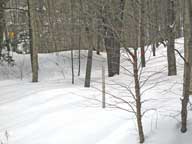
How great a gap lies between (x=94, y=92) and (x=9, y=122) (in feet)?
9.73

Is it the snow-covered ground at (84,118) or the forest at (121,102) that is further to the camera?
the snow-covered ground at (84,118)

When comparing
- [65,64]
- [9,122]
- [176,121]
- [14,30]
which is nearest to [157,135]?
[176,121]

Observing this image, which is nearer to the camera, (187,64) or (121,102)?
(187,64)

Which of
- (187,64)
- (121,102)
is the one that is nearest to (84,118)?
(121,102)

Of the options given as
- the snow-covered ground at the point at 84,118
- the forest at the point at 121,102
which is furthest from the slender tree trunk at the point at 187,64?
the snow-covered ground at the point at 84,118

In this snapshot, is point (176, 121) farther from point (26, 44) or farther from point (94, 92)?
point (26, 44)

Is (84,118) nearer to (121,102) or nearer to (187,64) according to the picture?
(121,102)

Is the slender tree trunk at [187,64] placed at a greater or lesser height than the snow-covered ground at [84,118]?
greater

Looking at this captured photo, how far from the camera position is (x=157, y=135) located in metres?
7.28

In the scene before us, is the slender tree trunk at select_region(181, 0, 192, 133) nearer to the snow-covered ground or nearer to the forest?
the forest

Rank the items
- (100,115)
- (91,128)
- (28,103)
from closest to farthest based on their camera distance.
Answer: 1. (91,128)
2. (100,115)
3. (28,103)

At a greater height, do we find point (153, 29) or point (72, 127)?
point (153, 29)

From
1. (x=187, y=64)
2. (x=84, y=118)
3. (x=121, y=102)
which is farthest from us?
(x=121, y=102)

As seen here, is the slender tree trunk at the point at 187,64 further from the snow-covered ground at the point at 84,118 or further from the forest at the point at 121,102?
the snow-covered ground at the point at 84,118
